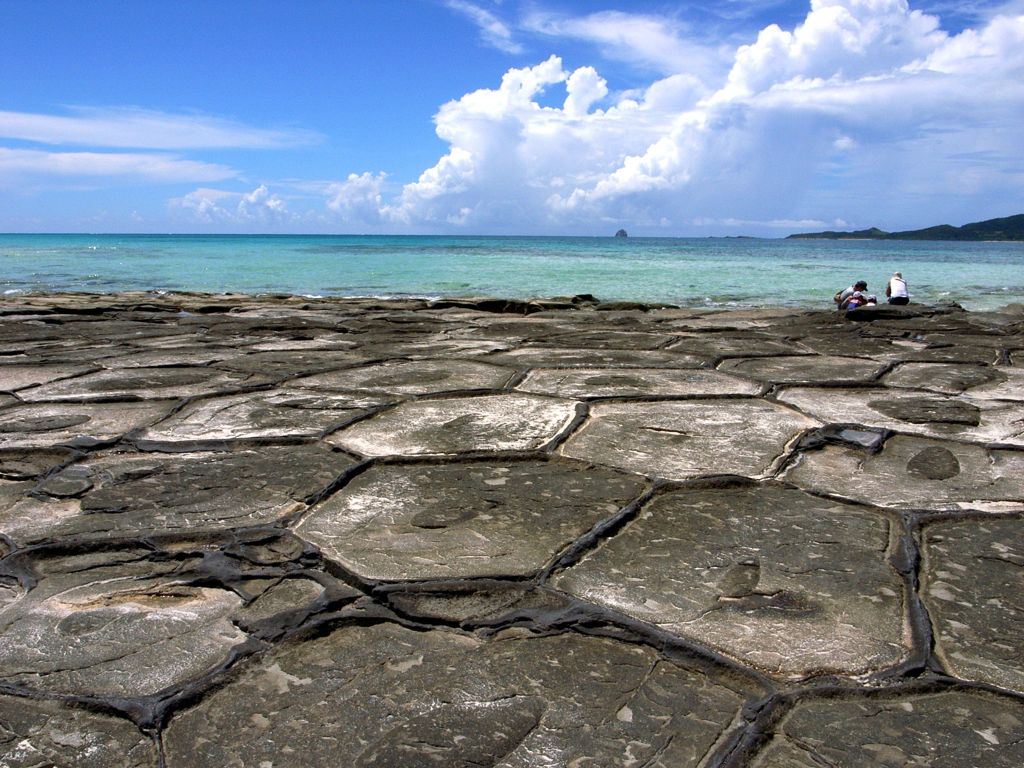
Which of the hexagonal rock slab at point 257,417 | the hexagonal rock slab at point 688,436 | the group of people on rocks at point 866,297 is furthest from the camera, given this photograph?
the group of people on rocks at point 866,297

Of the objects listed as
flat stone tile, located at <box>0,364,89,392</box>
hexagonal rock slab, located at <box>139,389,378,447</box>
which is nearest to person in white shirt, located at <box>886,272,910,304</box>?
hexagonal rock slab, located at <box>139,389,378,447</box>

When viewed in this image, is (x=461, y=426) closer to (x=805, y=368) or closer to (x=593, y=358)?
(x=593, y=358)

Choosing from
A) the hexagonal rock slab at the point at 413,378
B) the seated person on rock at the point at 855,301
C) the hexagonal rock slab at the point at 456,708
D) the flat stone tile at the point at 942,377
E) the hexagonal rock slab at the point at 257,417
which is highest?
the hexagonal rock slab at the point at 257,417

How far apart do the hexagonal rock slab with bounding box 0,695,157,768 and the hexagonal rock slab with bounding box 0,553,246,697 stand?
5 centimetres

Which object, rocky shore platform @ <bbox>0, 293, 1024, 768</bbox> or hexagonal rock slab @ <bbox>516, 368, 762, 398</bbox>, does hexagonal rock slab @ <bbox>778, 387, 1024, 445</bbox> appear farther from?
hexagonal rock slab @ <bbox>516, 368, 762, 398</bbox>

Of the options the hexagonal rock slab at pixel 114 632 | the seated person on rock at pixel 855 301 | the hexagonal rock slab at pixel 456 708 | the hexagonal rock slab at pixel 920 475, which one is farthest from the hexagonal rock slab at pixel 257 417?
the seated person on rock at pixel 855 301

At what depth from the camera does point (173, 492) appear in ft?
6.31

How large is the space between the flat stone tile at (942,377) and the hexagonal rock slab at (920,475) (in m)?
1.04

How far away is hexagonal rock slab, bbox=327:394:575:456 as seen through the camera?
2.32 metres

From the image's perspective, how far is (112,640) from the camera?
1.28 meters

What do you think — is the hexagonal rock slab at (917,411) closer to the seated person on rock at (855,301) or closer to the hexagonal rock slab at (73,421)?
the hexagonal rock slab at (73,421)

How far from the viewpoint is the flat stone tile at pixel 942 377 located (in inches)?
131

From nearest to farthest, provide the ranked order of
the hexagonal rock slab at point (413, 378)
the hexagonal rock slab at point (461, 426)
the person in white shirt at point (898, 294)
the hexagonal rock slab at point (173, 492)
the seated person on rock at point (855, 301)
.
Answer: the hexagonal rock slab at point (173, 492)
the hexagonal rock slab at point (461, 426)
the hexagonal rock slab at point (413, 378)
the seated person on rock at point (855, 301)
the person in white shirt at point (898, 294)

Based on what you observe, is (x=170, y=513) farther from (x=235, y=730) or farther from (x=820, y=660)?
(x=820, y=660)
